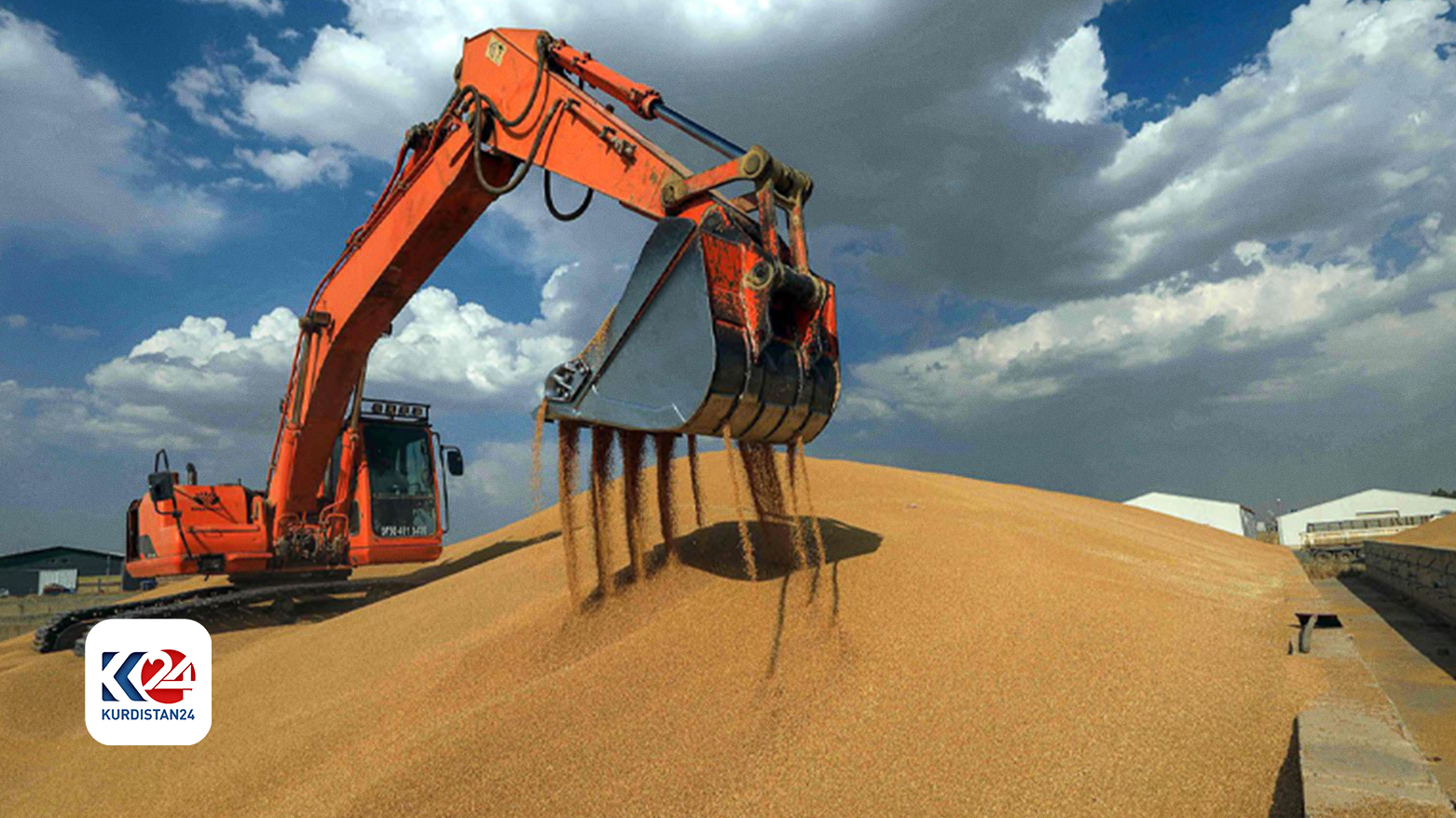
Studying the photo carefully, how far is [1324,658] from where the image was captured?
4.76 meters

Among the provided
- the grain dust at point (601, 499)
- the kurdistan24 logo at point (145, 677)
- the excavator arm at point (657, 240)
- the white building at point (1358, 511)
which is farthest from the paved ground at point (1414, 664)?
the white building at point (1358, 511)

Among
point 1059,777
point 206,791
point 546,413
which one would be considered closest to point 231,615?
point 206,791

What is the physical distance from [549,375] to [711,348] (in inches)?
48.0

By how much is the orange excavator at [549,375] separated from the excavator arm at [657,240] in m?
0.01

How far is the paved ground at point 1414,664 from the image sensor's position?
176 inches

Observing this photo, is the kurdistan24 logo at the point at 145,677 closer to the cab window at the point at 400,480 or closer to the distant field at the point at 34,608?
the cab window at the point at 400,480

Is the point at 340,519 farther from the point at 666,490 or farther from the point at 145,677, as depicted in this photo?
the point at 666,490

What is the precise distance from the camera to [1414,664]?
6492 mm

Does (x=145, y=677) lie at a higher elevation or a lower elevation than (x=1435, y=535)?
higher

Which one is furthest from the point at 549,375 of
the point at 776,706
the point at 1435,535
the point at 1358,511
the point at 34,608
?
the point at 1358,511

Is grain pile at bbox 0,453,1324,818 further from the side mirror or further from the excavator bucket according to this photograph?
the side mirror

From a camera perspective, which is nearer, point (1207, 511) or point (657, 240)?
point (657, 240)

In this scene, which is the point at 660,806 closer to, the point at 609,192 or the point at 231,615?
the point at 609,192

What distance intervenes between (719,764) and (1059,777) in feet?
4.68
